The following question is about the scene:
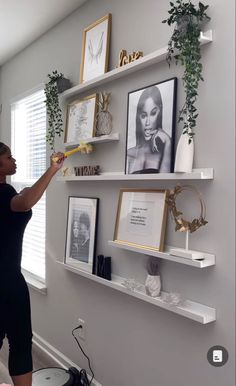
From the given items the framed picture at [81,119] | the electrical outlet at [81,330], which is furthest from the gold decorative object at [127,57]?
the electrical outlet at [81,330]

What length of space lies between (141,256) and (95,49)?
132cm

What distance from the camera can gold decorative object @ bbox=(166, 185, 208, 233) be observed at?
1.59 metres

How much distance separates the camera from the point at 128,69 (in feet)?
6.38

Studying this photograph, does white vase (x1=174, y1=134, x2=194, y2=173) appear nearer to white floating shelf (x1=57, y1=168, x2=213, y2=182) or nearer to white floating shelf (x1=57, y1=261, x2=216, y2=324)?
white floating shelf (x1=57, y1=168, x2=213, y2=182)

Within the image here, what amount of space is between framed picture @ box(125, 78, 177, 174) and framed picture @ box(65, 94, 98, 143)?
34 cm

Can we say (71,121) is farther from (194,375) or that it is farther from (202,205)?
(194,375)

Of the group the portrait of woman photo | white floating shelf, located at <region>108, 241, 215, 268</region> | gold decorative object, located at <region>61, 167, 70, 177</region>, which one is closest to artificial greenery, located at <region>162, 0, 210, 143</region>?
white floating shelf, located at <region>108, 241, 215, 268</region>

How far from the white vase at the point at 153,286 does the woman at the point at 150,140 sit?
1.74 ft

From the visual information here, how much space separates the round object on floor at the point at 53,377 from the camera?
2318 millimetres

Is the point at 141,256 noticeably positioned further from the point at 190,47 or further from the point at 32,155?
the point at 32,155

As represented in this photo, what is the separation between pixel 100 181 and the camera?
91.0 inches

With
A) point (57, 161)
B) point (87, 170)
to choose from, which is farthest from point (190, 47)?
point (87, 170)

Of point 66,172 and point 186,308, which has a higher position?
point 66,172

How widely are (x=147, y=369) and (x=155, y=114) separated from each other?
1336 millimetres
